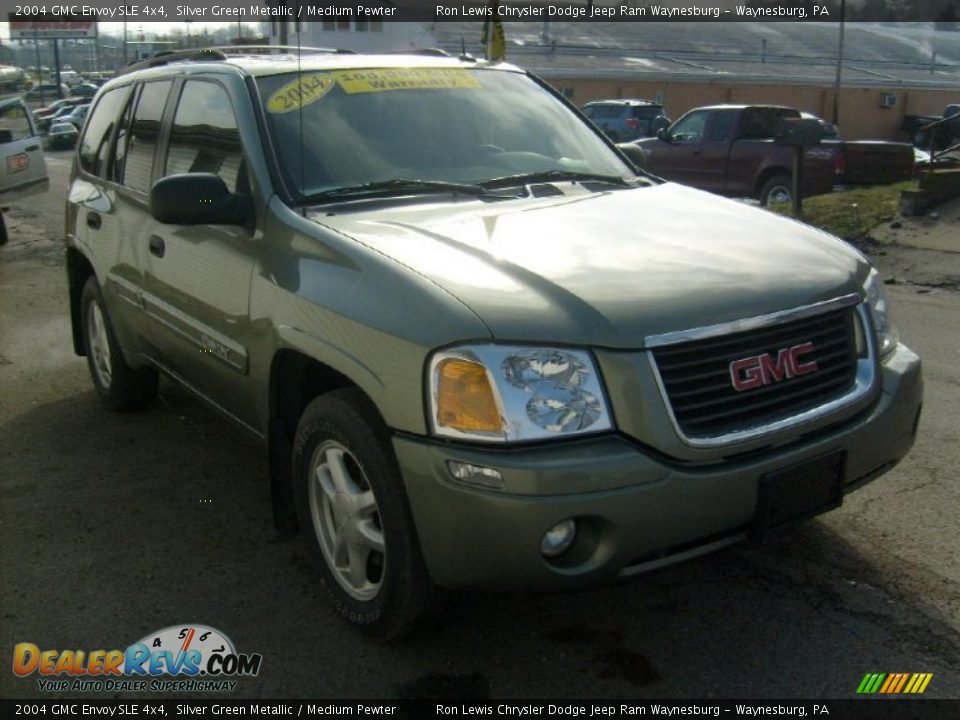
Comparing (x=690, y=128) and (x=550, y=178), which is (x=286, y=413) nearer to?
(x=550, y=178)

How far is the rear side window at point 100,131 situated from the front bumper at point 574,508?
3.33 meters

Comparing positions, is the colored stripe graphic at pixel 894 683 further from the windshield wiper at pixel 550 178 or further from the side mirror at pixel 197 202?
the side mirror at pixel 197 202

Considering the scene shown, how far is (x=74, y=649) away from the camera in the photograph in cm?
327

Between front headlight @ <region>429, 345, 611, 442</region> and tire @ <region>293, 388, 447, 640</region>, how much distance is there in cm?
29

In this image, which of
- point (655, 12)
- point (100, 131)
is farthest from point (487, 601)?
point (655, 12)

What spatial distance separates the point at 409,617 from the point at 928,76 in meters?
51.8

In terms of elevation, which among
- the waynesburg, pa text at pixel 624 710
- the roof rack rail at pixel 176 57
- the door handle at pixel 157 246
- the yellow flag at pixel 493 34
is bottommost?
the waynesburg, pa text at pixel 624 710

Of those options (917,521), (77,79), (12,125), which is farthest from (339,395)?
(77,79)

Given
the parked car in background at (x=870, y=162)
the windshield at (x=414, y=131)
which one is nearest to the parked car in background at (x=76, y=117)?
the parked car in background at (x=870, y=162)

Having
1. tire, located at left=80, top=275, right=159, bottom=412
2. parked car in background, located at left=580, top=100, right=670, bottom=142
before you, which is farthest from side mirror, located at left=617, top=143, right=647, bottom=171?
parked car in background, located at left=580, top=100, right=670, bottom=142

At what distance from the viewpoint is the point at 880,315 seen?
3.51m

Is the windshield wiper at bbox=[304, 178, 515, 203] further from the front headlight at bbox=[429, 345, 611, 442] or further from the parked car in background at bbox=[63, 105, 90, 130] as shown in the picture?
the parked car in background at bbox=[63, 105, 90, 130]

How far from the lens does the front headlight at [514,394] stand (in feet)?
8.93

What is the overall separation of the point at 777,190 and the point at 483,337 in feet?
39.3
